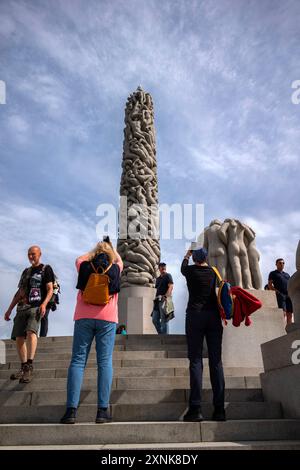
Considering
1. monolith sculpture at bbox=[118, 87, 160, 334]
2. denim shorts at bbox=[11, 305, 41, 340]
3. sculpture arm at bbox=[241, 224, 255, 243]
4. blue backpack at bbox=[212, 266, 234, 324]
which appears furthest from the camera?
monolith sculpture at bbox=[118, 87, 160, 334]

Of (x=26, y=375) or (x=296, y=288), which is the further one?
(x=26, y=375)

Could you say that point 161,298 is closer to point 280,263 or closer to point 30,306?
point 280,263

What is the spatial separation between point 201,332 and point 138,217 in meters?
10.8

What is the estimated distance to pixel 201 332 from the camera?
3.66 meters

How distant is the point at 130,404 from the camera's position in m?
3.92

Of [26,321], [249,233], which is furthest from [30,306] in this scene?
[249,233]

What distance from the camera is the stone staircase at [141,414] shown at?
3.19m

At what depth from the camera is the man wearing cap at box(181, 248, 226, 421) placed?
3.51 m

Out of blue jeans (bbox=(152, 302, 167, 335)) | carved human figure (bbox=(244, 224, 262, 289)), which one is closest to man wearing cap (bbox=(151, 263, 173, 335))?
blue jeans (bbox=(152, 302, 167, 335))

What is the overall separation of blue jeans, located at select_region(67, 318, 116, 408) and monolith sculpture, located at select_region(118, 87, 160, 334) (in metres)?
8.89

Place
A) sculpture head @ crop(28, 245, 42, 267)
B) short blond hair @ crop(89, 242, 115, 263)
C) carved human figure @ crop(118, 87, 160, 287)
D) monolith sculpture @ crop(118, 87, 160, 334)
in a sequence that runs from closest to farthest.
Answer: short blond hair @ crop(89, 242, 115, 263) → sculpture head @ crop(28, 245, 42, 267) → monolith sculpture @ crop(118, 87, 160, 334) → carved human figure @ crop(118, 87, 160, 287)

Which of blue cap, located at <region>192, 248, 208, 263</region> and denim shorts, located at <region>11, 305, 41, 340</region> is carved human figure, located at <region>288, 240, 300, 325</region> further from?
denim shorts, located at <region>11, 305, 41, 340</region>
